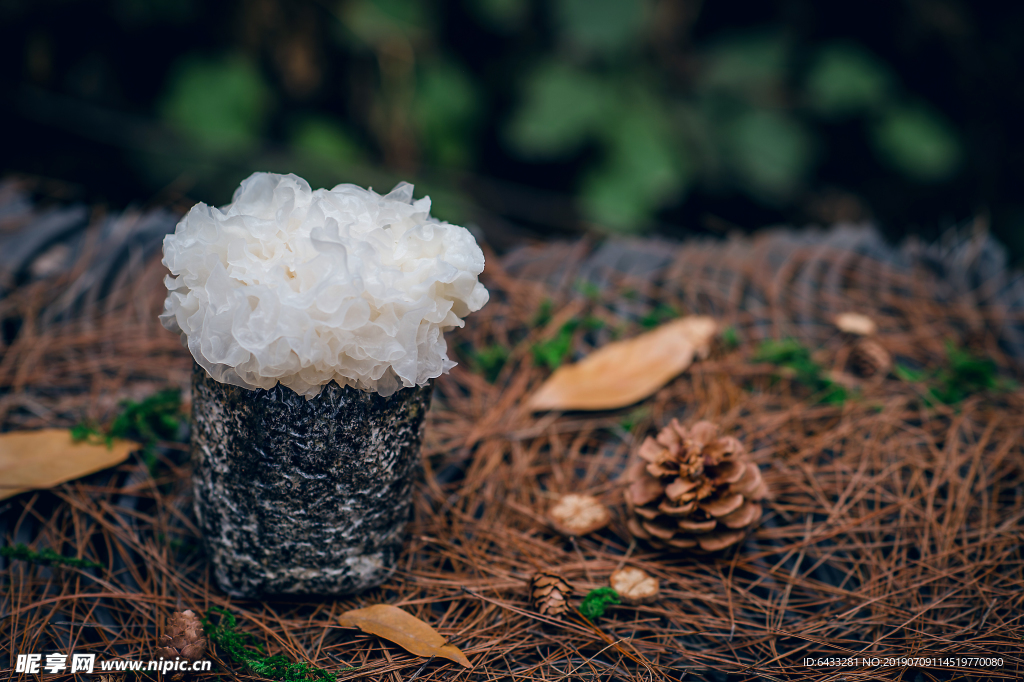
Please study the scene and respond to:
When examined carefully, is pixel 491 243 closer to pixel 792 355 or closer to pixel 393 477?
pixel 792 355

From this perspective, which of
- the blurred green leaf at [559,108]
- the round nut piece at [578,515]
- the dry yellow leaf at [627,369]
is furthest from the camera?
the blurred green leaf at [559,108]

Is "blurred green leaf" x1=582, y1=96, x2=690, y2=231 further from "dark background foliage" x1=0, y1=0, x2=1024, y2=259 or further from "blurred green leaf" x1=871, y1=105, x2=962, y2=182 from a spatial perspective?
"blurred green leaf" x1=871, y1=105, x2=962, y2=182

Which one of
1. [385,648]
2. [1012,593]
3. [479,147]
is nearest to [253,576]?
[385,648]

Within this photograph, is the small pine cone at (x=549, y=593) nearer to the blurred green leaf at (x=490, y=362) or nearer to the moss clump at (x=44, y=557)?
the blurred green leaf at (x=490, y=362)

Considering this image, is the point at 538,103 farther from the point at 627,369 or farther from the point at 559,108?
the point at 627,369

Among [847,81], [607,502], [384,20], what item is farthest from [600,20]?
[607,502]

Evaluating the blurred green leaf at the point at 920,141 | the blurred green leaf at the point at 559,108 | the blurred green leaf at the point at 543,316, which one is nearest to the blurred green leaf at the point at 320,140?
the blurred green leaf at the point at 559,108
